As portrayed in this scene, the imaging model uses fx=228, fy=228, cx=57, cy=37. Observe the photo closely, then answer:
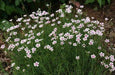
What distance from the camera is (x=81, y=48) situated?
251 cm

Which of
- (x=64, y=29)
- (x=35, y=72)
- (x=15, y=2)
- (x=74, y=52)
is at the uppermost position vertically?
(x=15, y=2)

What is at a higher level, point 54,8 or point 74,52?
point 54,8

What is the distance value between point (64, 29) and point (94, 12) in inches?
48.2

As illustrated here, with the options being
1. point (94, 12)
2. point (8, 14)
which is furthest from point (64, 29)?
point (8, 14)

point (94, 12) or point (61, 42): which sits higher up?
point (94, 12)

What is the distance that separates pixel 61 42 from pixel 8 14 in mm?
1911

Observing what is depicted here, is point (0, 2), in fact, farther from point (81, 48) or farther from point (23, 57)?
point (81, 48)

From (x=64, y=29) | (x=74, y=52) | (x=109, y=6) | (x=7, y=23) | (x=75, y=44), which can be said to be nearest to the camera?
(x=75, y=44)

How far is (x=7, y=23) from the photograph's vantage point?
3.75 metres

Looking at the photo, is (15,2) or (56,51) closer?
(56,51)

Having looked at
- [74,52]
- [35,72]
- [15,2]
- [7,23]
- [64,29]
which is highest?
[15,2]

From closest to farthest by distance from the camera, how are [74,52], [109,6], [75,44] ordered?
1. [75,44]
2. [74,52]
3. [109,6]

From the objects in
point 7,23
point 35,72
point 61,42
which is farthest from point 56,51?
point 7,23

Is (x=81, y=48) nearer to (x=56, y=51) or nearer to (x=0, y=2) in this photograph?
(x=56, y=51)
